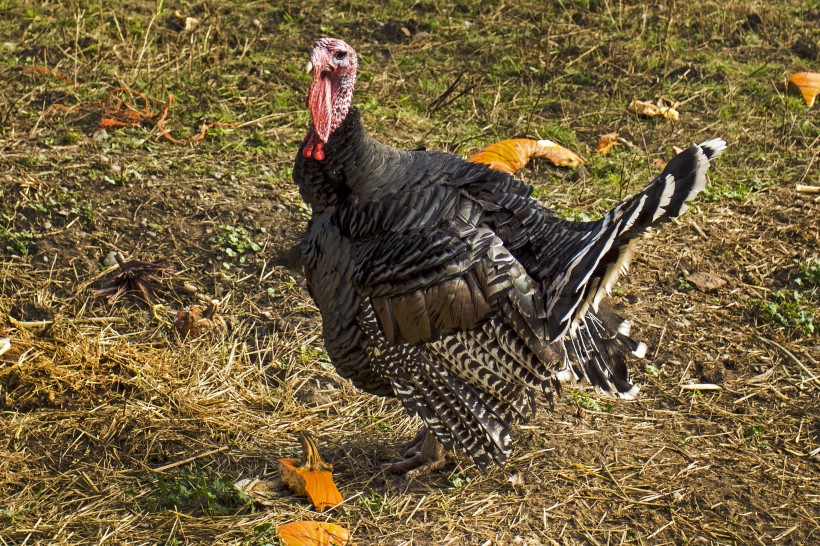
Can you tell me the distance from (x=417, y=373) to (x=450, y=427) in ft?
0.94

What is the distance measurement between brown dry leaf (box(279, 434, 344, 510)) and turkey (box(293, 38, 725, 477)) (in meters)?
0.42

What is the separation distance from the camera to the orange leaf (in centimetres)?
393

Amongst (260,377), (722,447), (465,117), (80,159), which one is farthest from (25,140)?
(722,447)

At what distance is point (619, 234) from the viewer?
372 cm

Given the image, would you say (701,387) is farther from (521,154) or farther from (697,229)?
(521,154)

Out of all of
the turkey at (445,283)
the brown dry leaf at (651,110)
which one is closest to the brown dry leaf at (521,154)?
the brown dry leaf at (651,110)

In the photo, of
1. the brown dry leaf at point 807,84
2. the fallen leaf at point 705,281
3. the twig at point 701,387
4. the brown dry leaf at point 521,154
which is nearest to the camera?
the twig at point 701,387

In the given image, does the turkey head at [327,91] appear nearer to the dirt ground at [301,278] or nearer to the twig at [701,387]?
the dirt ground at [301,278]

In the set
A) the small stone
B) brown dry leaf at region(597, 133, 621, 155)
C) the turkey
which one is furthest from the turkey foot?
brown dry leaf at region(597, 133, 621, 155)

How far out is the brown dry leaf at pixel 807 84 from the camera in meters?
7.74

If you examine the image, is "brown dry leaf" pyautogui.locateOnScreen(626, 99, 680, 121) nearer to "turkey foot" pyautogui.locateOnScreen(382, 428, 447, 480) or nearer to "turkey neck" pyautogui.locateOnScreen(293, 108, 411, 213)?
"turkey neck" pyautogui.locateOnScreen(293, 108, 411, 213)

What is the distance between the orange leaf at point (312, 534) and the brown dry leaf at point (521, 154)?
10.8ft

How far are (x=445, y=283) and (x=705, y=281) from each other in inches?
98.9

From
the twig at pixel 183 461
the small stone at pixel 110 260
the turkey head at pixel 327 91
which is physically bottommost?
the twig at pixel 183 461
